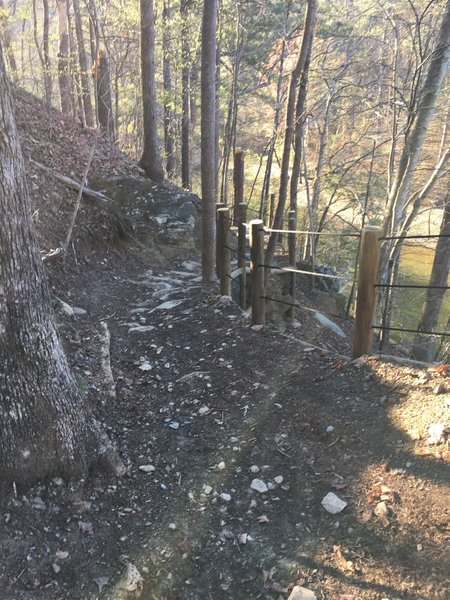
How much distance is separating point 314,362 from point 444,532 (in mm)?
2050

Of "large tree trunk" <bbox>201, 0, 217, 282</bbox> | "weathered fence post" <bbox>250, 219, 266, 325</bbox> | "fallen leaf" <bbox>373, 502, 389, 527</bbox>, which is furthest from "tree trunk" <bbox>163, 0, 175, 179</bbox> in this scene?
"fallen leaf" <bbox>373, 502, 389, 527</bbox>

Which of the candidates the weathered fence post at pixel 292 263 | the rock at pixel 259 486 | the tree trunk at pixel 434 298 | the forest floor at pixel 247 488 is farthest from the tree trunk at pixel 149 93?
the rock at pixel 259 486

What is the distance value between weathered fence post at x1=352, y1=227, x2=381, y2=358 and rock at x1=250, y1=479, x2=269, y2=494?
1627 millimetres

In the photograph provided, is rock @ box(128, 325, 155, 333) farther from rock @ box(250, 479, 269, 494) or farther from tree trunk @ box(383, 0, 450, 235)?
tree trunk @ box(383, 0, 450, 235)

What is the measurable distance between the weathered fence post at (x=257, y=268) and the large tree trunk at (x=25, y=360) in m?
2.81

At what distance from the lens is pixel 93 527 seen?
8.58 ft

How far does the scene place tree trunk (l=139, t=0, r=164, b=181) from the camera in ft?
35.6

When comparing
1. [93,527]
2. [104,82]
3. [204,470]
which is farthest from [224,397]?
[104,82]

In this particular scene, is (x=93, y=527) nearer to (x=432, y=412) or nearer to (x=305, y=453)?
(x=305, y=453)

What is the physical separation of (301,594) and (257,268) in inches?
138

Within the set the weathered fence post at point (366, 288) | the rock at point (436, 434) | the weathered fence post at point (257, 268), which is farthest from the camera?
the weathered fence post at point (257, 268)

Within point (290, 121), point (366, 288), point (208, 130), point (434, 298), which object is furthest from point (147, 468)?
point (434, 298)

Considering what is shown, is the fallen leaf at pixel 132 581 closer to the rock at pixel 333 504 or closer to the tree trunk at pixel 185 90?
the rock at pixel 333 504

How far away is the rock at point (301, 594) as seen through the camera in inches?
87.1
